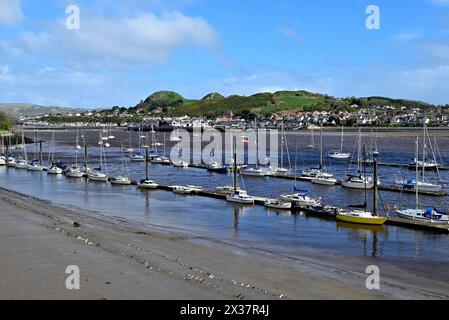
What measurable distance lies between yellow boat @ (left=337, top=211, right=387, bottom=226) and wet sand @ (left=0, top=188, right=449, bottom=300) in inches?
362

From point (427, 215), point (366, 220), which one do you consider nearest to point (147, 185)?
point (366, 220)

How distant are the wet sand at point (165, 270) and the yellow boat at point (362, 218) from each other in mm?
9188

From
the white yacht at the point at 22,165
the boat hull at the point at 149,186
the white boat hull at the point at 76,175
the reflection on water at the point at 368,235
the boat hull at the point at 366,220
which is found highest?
the white yacht at the point at 22,165

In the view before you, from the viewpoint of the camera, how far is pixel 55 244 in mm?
22172

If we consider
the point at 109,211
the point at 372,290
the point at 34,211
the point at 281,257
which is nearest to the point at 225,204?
the point at 109,211

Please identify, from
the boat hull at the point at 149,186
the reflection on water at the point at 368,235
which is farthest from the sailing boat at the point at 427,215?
the boat hull at the point at 149,186

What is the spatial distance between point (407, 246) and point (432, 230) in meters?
4.92

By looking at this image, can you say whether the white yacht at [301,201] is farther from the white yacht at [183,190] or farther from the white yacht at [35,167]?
the white yacht at [35,167]

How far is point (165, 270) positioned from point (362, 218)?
19629 mm

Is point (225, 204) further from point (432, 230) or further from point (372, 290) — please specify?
point (372, 290)

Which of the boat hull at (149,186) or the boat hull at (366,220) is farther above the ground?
the boat hull at (149,186)

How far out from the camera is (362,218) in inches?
1368

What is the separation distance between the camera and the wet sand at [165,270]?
15.7 m

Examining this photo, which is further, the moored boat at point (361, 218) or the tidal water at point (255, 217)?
the moored boat at point (361, 218)
